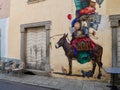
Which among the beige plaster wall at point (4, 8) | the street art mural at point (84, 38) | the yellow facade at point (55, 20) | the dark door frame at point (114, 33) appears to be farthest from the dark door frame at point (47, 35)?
the dark door frame at point (114, 33)

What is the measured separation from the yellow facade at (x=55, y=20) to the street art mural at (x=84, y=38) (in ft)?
0.68

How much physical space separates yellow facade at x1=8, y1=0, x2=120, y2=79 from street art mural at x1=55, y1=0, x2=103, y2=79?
0.21m

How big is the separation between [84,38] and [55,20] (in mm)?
1849

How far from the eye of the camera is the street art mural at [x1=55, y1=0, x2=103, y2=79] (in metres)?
10.2

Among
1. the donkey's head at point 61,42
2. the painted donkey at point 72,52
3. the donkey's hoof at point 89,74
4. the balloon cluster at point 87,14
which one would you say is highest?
the balloon cluster at point 87,14

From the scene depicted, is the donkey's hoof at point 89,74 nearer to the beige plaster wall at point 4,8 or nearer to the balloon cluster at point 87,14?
the balloon cluster at point 87,14

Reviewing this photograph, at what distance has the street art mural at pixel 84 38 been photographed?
10195 millimetres

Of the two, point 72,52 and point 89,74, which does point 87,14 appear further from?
Answer: point 89,74

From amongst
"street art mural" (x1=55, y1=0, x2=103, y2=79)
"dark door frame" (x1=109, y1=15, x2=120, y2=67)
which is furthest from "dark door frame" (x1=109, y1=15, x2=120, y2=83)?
A: "street art mural" (x1=55, y1=0, x2=103, y2=79)

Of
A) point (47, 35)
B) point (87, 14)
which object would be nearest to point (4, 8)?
point (47, 35)

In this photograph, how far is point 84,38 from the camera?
34.7ft

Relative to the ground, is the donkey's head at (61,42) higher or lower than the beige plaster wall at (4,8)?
lower

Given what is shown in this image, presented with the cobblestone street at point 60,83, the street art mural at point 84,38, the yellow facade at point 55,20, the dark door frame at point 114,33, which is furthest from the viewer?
the street art mural at point 84,38

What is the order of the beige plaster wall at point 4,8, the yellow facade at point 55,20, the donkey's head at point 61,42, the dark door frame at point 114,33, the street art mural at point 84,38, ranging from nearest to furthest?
the dark door frame at point 114,33
the yellow facade at point 55,20
the street art mural at point 84,38
the donkey's head at point 61,42
the beige plaster wall at point 4,8
